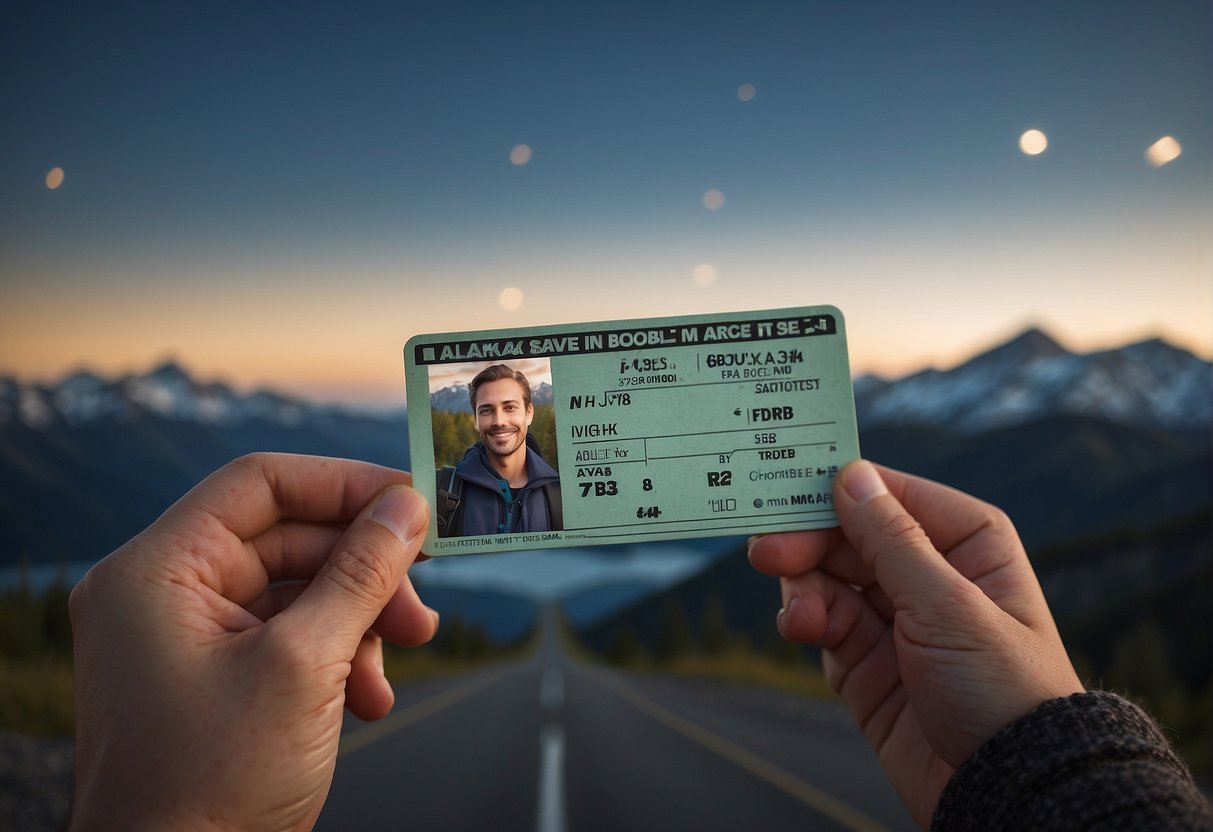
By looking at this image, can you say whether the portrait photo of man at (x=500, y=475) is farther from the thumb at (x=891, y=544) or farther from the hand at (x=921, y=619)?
the thumb at (x=891, y=544)

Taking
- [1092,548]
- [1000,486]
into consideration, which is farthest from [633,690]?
[1000,486]

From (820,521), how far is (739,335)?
0.62 metres

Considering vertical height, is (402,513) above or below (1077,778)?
above

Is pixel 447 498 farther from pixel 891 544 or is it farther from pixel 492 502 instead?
pixel 891 544

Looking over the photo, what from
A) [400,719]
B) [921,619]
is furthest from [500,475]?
[400,719]

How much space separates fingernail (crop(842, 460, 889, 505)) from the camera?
200cm

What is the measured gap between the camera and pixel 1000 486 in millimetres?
88500

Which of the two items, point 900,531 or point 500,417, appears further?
point 500,417

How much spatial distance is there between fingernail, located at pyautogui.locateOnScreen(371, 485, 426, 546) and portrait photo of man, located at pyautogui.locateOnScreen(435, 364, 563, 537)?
9cm

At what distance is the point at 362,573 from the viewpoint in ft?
5.78

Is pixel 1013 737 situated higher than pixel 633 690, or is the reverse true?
pixel 1013 737

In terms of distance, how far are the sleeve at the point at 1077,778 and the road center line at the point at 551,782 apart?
18.8 ft

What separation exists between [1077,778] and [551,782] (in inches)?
306

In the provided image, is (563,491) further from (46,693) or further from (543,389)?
(46,693)
